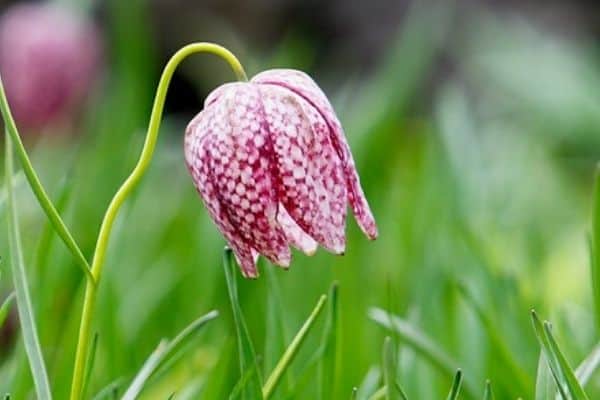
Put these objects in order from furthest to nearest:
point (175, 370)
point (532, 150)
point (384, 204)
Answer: point (532, 150)
point (384, 204)
point (175, 370)

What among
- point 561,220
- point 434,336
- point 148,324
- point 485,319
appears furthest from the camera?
point 561,220

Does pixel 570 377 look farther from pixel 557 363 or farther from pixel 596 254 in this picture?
pixel 596 254

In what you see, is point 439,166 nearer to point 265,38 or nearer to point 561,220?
point 561,220

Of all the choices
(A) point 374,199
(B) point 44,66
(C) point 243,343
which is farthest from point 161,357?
(B) point 44,66

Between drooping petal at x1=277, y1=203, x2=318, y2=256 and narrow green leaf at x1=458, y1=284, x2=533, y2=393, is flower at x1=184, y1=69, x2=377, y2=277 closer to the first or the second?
drooping petal at x1=277, y1=203, x2=318, y2=256

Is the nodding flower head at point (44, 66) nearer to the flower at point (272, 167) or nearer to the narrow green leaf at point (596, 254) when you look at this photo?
the narrow green leaf at point (596, 254)

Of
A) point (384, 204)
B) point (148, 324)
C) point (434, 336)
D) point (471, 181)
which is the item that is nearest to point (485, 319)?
point (434, 336)

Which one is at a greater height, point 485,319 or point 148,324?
point 485,319
